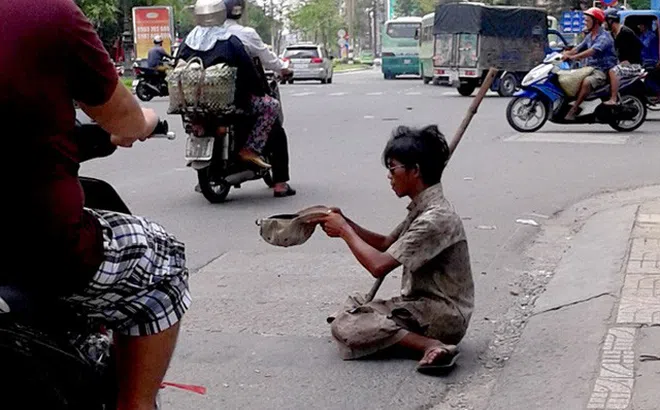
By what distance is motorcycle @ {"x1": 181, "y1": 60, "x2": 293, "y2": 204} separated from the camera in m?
8.66

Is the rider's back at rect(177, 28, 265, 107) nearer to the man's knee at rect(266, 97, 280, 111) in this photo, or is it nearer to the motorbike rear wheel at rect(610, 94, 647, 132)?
the man's knee at rect(266, 97, 280, 111)

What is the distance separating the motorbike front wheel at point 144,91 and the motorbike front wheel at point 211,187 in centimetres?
1838

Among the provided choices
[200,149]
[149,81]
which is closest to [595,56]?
[200,149]

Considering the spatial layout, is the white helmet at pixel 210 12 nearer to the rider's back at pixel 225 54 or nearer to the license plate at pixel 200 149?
the rider's back at pixel 225 54

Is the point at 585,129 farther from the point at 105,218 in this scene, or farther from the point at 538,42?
the point at 105,218

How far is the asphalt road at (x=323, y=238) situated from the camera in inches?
182

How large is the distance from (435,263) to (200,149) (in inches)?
166

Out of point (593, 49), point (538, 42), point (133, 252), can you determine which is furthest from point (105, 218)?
point (538, 42)

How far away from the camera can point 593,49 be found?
14.6 meters

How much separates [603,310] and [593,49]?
1020cm

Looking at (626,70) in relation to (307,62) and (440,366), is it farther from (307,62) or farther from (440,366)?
(307,62)

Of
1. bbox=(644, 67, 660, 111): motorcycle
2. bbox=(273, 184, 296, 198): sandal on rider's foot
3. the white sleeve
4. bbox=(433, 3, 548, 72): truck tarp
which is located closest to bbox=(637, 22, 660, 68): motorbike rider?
bbox=(644, 67, 660, 111): motorcycle

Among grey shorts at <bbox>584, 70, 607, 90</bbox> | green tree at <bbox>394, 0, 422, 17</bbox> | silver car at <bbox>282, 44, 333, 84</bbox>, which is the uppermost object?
grey shorts at <bbox>584, 70, 607, 90</bbox>

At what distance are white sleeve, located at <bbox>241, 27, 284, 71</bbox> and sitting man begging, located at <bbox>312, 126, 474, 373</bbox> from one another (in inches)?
170
